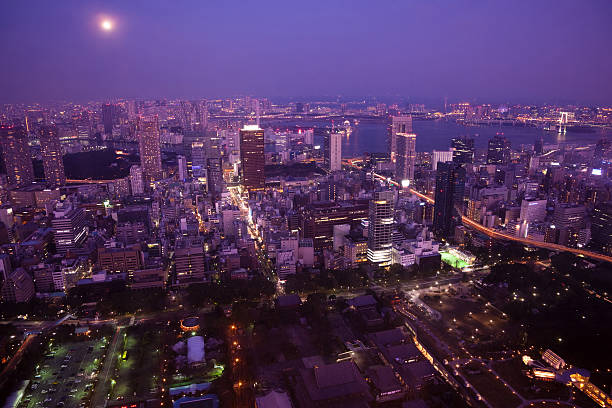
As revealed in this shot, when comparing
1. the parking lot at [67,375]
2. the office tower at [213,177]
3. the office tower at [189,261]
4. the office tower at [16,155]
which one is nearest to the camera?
the parking lot at [67,375]

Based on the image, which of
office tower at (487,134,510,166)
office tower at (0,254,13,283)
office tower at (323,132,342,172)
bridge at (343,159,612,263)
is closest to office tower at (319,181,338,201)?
bridge at (343,159,612,263)

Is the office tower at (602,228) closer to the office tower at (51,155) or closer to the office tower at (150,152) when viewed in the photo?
the office tower at (150,152)

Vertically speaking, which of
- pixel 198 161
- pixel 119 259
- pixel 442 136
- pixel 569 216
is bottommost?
pixel 119 259

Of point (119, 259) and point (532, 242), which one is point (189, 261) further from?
point (532, 242)

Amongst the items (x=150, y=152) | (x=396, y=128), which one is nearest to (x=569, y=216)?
(x=396, y=128)

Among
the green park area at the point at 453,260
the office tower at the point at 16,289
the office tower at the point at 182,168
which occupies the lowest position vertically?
the green park area at the point at 453,260

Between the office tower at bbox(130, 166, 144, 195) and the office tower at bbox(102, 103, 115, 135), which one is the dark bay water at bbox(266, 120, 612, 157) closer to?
the office tower at bbox(130, 166, 144, 195)

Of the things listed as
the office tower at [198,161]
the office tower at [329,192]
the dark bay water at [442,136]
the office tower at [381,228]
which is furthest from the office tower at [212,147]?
the office tower at [381,228]
